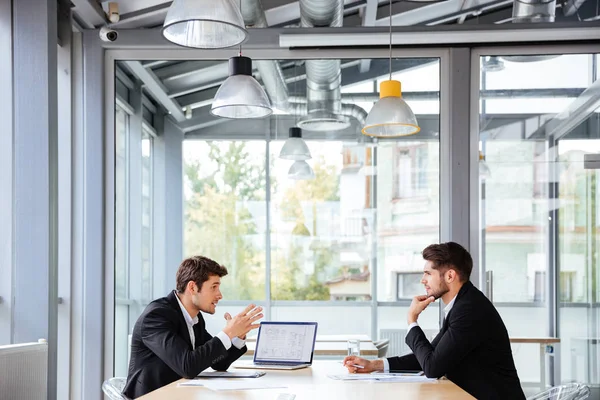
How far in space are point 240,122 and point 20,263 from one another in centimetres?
194

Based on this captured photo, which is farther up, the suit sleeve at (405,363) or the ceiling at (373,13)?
the ceiling at (373,13)

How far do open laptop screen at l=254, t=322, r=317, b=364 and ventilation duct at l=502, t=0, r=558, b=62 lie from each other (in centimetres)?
285

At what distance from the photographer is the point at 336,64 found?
605 centimetres

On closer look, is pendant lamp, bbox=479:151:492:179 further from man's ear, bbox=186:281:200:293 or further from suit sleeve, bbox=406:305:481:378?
man's ear, bbox=186:281:200:293

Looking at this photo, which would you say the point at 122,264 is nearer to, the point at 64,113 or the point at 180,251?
the point at 180,251

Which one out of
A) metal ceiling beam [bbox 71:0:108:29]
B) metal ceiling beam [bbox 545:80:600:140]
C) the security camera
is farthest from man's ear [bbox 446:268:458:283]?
the security camera

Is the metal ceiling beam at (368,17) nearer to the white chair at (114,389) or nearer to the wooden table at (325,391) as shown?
the wooden table at (325,391)

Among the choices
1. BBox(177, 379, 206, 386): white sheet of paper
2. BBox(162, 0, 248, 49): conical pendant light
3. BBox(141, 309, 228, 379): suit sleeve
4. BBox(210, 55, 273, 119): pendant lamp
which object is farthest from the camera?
BBox(210, 55, 273, 119): pendant lamp

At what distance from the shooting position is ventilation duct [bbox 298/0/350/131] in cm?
596

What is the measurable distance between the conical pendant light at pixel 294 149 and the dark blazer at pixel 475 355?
2310 mm

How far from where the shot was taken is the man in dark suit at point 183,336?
151 inches

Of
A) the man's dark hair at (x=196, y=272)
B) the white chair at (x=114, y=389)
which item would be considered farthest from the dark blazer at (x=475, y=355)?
the white chair at (x=114, y=389)

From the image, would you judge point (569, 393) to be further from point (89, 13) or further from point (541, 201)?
point (89, 13)

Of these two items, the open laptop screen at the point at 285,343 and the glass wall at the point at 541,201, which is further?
the glass wall at the point at 541,201
